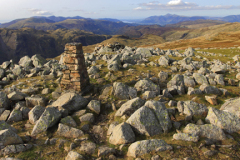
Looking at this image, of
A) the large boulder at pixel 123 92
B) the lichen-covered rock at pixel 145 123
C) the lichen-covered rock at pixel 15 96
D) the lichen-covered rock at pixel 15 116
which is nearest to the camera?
the lichen-covered rock at pixel 145 123

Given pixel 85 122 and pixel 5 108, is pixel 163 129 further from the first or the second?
pixel 5 108

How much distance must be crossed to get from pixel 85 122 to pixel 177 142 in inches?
202

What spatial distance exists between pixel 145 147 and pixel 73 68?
895 centimetres

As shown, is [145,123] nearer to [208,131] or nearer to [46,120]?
[208,131]

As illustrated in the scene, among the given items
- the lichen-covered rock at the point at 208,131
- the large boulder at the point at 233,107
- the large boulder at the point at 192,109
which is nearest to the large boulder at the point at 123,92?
the large boulder at the point at 192,109

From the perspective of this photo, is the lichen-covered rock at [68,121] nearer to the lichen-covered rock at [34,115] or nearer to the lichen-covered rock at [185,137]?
the lichen-covered rock at [34,115]

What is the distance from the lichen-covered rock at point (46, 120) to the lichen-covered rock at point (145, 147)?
464 cm

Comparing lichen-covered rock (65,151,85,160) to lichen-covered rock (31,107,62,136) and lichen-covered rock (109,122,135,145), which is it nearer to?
lichen-covered rock (109,122,135,145)

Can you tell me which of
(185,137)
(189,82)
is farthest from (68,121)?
(189,82)

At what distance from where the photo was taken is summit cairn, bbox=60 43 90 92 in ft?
40.0

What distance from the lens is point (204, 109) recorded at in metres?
8.48

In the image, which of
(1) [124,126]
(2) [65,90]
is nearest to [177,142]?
(1) [124,126]

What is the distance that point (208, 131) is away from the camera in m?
6.69

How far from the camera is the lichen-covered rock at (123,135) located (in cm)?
664
